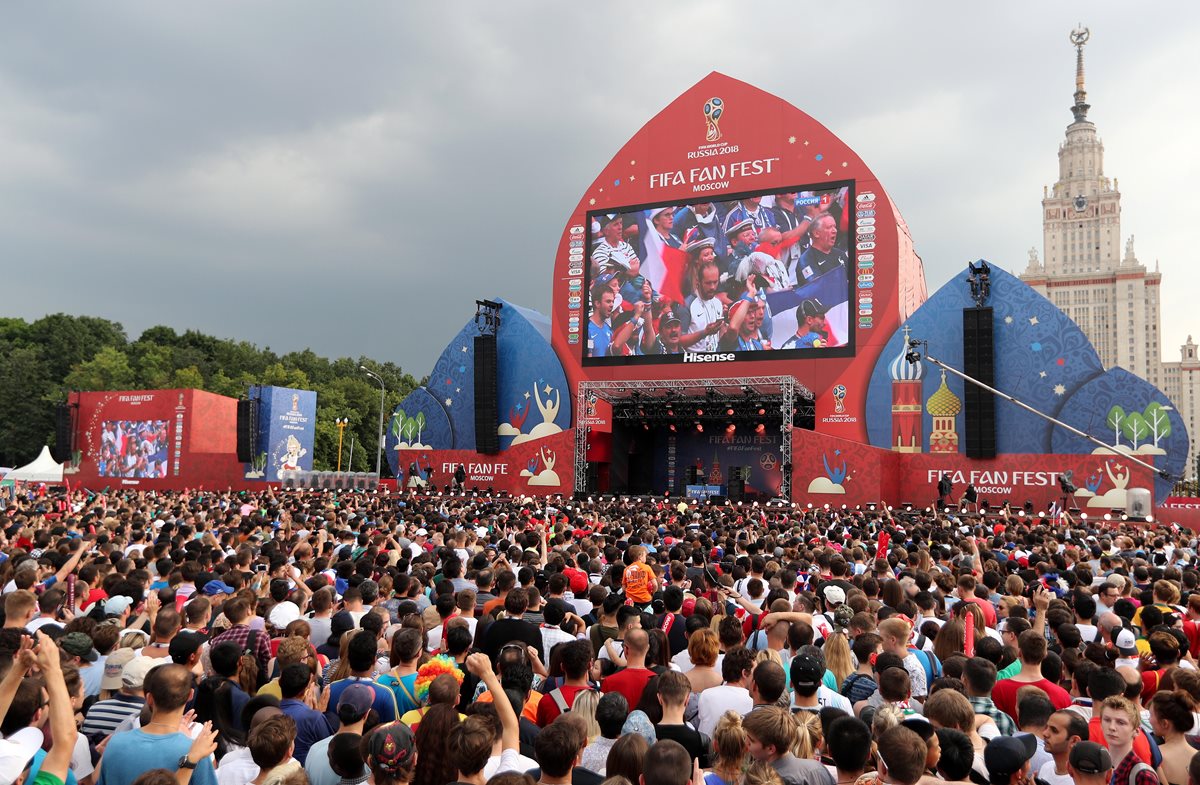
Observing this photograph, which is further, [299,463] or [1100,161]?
[1100,161]

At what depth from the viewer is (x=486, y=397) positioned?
1622 inches

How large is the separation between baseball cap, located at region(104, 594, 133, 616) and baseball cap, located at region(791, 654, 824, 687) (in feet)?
18.6

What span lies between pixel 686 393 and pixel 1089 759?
33.4m

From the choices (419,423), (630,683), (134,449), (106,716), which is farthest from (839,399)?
(134,449)

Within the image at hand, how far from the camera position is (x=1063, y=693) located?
17.6ft

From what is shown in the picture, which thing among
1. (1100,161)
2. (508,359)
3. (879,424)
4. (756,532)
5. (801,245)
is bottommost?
(756,532)

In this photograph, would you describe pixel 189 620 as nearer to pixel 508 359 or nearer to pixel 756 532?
pixel 756 532

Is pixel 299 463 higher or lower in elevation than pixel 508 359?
lower

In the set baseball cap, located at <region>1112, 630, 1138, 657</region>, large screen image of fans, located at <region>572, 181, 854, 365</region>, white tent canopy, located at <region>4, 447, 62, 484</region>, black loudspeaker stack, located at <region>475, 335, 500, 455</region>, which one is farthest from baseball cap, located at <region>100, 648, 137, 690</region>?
white tent canopy, located at <region>4, 447, 62, 484</region>

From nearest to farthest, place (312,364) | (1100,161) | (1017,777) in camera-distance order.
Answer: (1017,777)
(312,364)
(1100,161)

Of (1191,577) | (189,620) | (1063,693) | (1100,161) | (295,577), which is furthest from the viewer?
(1100,161)

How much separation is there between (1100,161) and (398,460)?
12520 centimetres

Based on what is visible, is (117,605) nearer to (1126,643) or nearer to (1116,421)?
(1126,643)

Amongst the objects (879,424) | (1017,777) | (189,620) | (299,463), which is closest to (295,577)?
(189,620)
